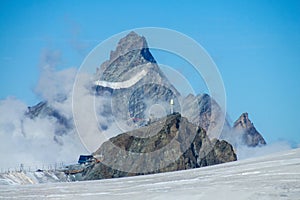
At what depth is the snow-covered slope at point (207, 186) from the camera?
72.4ft

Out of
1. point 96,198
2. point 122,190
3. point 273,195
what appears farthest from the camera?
point 122,190

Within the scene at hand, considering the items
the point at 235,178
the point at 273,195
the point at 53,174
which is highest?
the point at 53,174

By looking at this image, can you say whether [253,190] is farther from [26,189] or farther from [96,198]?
[26,189]

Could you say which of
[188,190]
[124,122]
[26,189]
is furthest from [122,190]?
[124,122]

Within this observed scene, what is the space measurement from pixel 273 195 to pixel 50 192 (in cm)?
1105

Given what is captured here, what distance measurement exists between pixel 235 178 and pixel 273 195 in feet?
16.3

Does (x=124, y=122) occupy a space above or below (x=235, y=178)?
above

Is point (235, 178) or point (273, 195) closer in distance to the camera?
point (273, 195)

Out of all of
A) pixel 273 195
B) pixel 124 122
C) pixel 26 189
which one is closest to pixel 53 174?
pixel 124 122

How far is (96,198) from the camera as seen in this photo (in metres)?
24.7

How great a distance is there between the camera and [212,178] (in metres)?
27.0

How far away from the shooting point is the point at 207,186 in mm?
24312

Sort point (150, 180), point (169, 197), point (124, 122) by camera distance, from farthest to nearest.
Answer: point (124, 122)
point (150, 180)
point (169, 197)

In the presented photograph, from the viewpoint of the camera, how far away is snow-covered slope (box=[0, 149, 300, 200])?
22.1 meters
